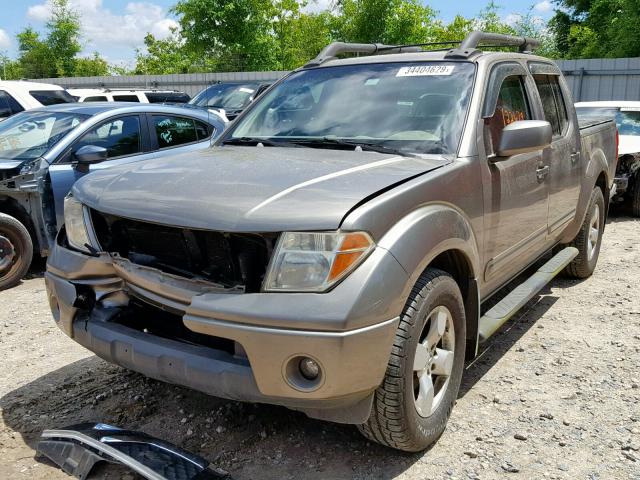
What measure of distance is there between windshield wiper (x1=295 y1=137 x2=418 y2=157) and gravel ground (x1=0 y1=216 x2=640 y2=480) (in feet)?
4.75

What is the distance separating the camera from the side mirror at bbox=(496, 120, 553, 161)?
3.40 metres

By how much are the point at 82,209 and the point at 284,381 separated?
1.50 m

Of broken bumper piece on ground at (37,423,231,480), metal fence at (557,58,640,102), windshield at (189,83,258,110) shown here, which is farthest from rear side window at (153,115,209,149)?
metal fence at (557,58,640,102)

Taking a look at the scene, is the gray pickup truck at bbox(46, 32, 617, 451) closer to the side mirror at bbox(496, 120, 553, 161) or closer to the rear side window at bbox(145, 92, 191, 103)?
the side mirror at bbox(496, 120, 553, 161)

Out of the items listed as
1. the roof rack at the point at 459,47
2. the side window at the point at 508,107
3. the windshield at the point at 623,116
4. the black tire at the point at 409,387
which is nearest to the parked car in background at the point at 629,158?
the windshield at the point at 623,116

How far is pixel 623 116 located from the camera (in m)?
9.66

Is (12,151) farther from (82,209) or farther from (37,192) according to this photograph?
(82,209)

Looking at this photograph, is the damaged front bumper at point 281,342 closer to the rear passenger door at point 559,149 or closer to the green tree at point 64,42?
the rear passenger door at point 559,149

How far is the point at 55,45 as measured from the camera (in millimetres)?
41250

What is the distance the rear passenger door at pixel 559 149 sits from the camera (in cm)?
446

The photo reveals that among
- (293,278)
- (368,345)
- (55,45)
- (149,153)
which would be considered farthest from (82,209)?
(55,45)

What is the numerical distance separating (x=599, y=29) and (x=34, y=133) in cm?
2710

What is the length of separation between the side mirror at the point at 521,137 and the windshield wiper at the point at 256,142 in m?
1.15

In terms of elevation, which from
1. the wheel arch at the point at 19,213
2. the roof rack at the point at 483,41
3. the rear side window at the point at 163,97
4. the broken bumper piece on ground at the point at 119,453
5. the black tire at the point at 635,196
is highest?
the roof rack at the point at 483,41
